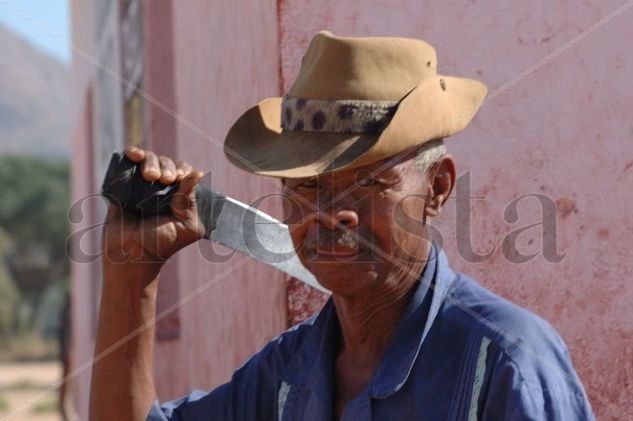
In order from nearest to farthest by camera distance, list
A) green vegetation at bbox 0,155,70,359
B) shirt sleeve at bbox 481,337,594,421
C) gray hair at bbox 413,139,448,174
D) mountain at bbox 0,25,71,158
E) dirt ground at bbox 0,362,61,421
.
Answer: shirt sleeve at bbox 481,337,594,421, gray hair at bbox 413,139,448,174, dirt ground at bbox 0,362,61,421, green vegetation at bbox 0,155,70,359, mountain at bbox 0,25,71,158

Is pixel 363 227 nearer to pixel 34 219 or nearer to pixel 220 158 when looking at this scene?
pixel 220 158

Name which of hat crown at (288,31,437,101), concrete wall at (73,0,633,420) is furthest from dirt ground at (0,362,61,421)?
hat crown at (288,31,437,101)

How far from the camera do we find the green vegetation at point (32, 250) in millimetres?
32469

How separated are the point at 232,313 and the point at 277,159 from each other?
2082mm

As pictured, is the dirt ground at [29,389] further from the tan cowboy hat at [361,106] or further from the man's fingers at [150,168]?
the tan cowboy hat at [361,106]

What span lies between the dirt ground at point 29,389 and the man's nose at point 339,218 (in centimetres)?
1308

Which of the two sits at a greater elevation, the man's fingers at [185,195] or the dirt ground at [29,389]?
the man's fingers at [185,195]

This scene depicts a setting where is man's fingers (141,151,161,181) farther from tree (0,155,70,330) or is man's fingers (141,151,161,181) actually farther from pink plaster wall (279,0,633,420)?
tree (0,155,70,330)

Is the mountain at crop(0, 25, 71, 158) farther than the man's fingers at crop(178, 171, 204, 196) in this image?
Yes

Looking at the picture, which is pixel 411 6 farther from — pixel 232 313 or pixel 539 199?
pixel 232 313

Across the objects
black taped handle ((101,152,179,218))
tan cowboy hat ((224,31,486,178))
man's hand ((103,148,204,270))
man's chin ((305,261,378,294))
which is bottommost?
man's chin ((305,261,378,294))

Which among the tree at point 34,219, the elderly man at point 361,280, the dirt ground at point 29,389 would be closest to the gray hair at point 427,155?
the elderly man at point 361,280

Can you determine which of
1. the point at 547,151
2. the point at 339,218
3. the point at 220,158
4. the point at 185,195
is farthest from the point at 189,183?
the point at 220,158

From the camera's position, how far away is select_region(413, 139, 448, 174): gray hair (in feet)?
8.95
